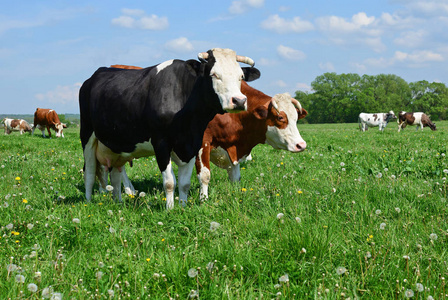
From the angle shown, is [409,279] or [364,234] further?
[364,234]

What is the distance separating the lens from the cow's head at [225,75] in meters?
4.88

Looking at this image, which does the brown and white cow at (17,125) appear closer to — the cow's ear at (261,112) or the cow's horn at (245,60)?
the cow's ear at (261,112)

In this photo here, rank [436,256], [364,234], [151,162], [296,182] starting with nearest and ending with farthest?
[436,256], [364,234], [296,182], [151,162]

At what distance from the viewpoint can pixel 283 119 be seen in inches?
270

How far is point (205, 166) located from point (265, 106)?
145 centimetres

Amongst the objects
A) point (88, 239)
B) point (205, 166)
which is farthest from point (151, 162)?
point (88, 239)

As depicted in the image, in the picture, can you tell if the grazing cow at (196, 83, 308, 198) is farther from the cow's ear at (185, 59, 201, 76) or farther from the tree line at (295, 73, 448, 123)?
the tree line at (295, 73, 448, 123)

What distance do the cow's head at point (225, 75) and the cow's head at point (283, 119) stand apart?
1543mm

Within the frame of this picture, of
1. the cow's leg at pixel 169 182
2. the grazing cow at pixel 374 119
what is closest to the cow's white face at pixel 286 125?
the cow's leg at pixel 169 182

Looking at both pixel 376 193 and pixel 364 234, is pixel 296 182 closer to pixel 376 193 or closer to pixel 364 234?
pixel 376 193

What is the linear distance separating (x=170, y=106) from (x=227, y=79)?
0.86m

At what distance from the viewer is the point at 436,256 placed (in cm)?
355

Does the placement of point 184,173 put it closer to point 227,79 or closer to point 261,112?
point 227,79

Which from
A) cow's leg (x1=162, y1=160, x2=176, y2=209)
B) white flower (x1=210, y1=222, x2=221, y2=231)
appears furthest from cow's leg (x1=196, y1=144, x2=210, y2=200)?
white flower (x1=210, y1=222, x2=221, y2=231)
